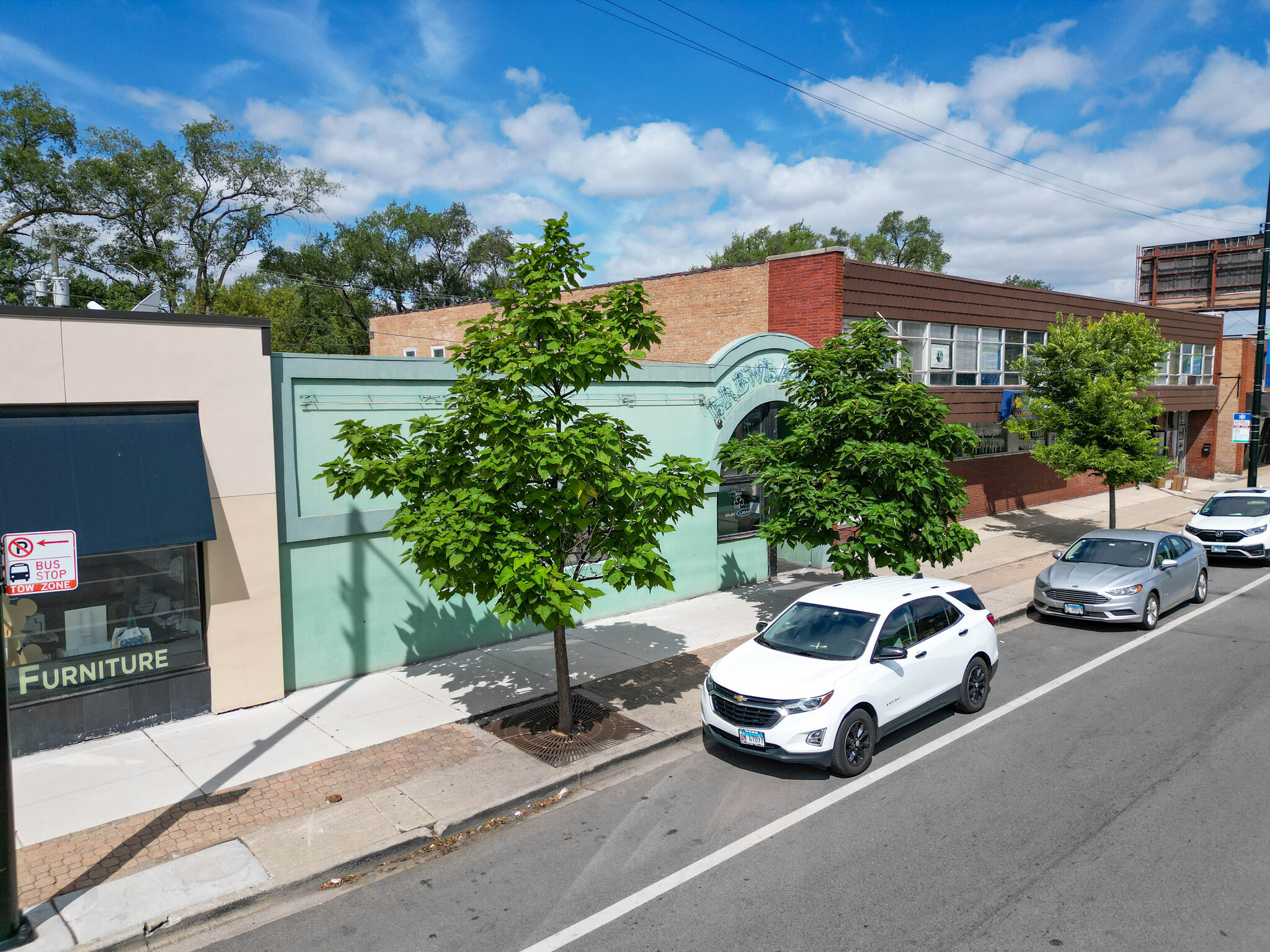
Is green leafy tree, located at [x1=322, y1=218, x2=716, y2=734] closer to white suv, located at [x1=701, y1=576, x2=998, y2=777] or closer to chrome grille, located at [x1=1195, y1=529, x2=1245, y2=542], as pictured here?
white suv, located at [x1=701, y1=576, x2=998, y2=777]

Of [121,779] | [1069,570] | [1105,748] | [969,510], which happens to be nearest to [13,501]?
[121,779]

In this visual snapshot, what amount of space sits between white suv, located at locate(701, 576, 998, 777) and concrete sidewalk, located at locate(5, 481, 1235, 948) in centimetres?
131

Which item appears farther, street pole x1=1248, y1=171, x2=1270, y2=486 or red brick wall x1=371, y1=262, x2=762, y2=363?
street pole x1=1248, y1=171, x2=1270, y2=486

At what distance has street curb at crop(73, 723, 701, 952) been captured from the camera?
5.74 metres

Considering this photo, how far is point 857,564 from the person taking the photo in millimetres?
12211

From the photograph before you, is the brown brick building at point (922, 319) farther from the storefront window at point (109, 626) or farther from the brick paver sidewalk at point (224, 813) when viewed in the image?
the brick paver sidewalk at point (224, 813)

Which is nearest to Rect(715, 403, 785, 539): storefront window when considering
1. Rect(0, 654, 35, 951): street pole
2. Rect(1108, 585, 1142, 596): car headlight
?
Rect(1108, 585, 1142, 596): car headlight

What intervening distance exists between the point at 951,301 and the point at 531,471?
1788cm

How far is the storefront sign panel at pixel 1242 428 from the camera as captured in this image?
90.4 ft

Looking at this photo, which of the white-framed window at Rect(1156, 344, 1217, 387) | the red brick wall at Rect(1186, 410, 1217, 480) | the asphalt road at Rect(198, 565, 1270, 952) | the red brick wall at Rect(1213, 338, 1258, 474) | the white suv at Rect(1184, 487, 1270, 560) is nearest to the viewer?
the asphalt road at Rect(198, 565, 1270, 952)

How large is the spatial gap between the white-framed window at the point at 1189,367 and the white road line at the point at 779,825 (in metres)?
26.1

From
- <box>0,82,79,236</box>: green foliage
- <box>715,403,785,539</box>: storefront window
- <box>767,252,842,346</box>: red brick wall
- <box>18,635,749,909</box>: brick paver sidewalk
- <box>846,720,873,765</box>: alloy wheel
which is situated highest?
<box>0,82,79,236</box>: green foliage

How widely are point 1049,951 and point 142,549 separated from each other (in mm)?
9342

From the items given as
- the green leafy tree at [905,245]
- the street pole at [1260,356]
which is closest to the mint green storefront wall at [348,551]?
the street pole at [1260,356]
